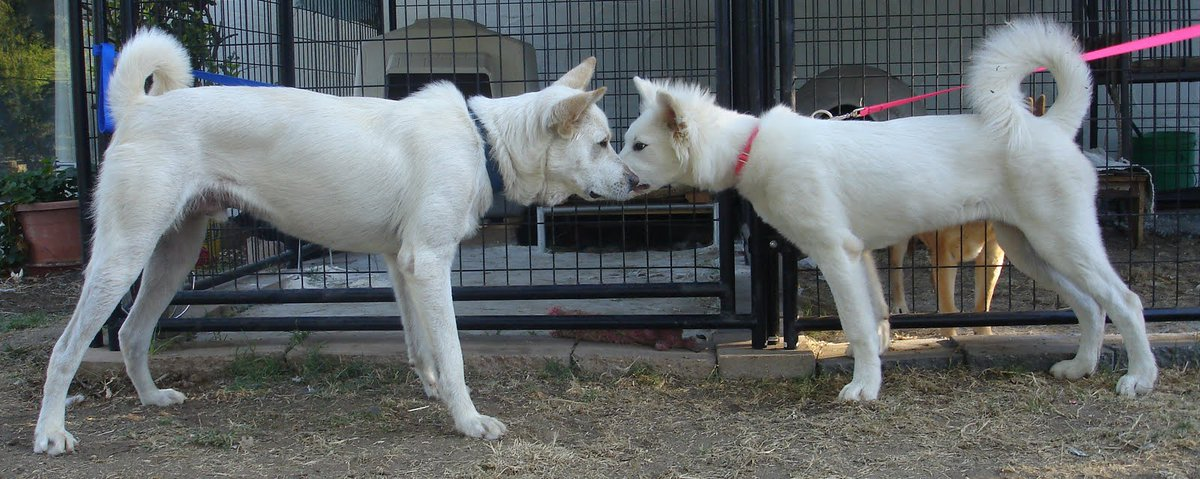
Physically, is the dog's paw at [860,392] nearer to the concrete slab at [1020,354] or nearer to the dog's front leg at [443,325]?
the concrete slab at [1020,354]

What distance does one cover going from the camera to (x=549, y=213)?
6754 millimetres

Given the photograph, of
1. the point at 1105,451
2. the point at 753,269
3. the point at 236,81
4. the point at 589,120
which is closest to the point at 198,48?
the point at 236,81

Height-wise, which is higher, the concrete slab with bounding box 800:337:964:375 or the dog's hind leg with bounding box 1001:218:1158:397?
the dog's hind leg with bounding box 1001:218:1158:397

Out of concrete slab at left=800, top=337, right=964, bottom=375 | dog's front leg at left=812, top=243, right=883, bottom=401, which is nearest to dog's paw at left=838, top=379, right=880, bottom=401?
dog's front leg at left=812, top=243, right=883, bottom=401

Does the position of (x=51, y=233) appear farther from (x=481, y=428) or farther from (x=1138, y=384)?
(x=1138, y=384)

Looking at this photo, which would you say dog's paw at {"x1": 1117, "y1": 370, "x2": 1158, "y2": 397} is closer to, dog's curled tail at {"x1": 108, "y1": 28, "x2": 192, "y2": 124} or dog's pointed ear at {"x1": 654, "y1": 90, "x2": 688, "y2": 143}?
dog's pointed ear at {"x1": 654, "y1": 90, "x2": 688, "y2": 143}

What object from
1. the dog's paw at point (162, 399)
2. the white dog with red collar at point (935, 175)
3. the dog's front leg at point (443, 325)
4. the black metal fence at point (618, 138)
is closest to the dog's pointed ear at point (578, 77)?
the white dog with red collar at point (935, 175)

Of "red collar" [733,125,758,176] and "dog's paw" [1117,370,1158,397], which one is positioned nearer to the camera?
"dog's paw" [1117,370,1158,397]

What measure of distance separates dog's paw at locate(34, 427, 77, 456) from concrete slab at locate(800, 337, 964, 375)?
2.97 m

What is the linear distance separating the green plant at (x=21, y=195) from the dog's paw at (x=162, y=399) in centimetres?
414

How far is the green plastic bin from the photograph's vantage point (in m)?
7.39

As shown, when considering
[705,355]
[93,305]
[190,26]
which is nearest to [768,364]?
[705,355]

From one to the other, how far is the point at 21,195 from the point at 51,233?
0.38 metres

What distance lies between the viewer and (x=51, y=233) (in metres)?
7.41
